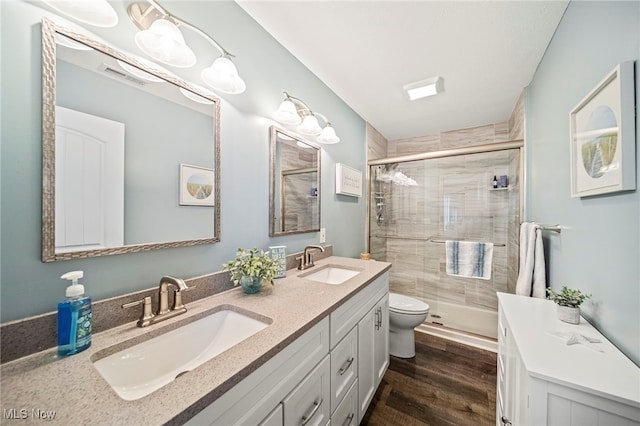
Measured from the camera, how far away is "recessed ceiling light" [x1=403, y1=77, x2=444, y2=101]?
1.87 meters

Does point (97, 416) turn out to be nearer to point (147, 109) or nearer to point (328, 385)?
point (328, 385)

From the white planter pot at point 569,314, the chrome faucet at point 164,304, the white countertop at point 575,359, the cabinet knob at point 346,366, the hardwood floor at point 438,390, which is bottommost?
the hardwood floor at point 438,390

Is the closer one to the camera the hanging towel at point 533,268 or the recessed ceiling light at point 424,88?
the hanging towel at point 533,268

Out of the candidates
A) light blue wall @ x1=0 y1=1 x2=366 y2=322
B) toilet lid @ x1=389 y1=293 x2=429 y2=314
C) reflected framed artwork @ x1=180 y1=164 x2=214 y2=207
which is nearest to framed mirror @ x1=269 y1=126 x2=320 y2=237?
light blue wall @ x1=0 y1=1 x2=366 y2=322

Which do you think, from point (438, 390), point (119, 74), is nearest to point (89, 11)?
point (119, 74)

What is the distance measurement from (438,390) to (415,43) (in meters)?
2.43

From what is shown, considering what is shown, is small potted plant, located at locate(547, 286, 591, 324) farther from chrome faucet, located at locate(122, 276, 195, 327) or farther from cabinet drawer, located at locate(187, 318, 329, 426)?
chrome faucet, located at locate(122, 276, 195, 327)

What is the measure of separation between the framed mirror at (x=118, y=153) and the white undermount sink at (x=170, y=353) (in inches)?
13.1

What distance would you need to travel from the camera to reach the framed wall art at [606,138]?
0.74 metres

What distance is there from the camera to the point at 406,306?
2.02 meters

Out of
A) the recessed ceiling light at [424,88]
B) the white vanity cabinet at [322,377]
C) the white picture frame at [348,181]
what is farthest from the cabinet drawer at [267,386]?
the recessed ceiling light at [424,88]

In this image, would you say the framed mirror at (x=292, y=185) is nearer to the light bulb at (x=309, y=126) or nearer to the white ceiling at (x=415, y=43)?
the light bulb at (x=309, y=126)

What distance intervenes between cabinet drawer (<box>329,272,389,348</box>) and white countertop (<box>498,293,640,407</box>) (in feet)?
2.17
